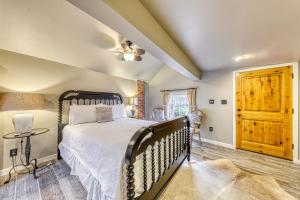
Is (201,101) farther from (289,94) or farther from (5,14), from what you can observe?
A: (5,14)

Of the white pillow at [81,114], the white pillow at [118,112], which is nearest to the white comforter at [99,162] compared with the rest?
the white pillow at [81,114]

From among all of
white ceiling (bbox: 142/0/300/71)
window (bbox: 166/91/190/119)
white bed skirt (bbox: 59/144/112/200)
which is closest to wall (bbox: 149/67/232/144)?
window (bbox: 166/91/190/119)

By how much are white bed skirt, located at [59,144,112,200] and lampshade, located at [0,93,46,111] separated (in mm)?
995

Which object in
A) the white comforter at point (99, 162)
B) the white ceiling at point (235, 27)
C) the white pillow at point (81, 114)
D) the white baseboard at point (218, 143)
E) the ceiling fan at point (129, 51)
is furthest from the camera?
the white baseboard at point (218, 143)

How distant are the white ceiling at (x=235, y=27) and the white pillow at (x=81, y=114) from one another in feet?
7.77

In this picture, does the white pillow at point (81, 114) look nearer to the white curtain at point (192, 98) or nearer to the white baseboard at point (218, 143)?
the white curtain at point (192, 98)

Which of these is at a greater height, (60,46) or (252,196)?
(60,46)

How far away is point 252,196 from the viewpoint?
173 centimetres

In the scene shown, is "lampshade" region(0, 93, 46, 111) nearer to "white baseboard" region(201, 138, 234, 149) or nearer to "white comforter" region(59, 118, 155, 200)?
"white comforter" region(59, 118, 155, 200)

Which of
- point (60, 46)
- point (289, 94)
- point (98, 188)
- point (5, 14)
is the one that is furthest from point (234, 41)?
point (5, 14)

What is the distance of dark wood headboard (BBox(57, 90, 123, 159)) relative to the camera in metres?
2.92

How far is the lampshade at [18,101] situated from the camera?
2.12m

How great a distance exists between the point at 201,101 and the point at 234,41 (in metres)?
2.17

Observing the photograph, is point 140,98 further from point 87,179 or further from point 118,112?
point 87,179
